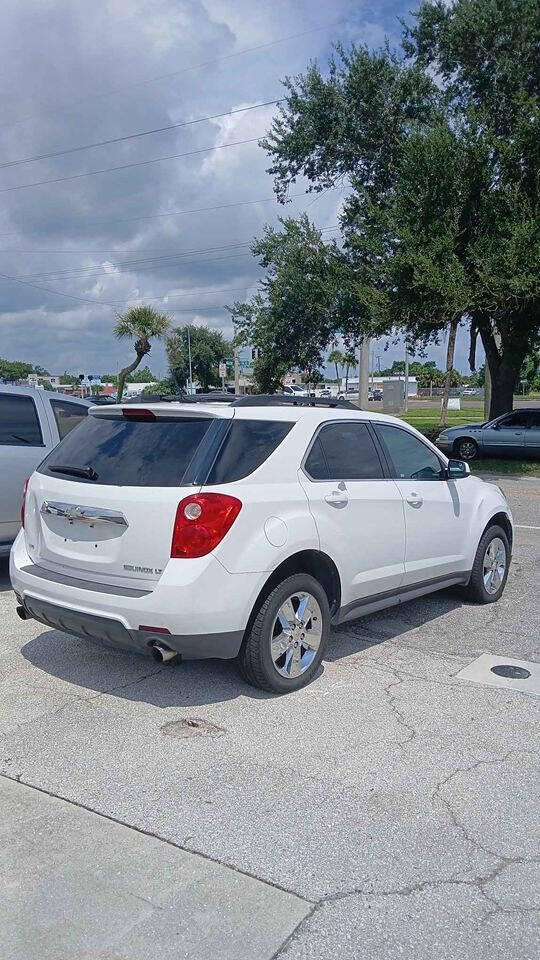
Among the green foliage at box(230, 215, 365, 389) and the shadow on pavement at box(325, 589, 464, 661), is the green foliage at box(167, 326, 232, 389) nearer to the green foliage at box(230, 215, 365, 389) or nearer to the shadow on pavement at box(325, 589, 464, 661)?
the green foliage at box(230, 215, 365, 389)

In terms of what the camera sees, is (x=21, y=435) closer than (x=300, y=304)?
Yes

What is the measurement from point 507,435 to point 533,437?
2.26 feet

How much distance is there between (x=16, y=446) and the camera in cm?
728

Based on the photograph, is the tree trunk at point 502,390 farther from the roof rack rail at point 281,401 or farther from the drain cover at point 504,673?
the drain cover at point 504,673

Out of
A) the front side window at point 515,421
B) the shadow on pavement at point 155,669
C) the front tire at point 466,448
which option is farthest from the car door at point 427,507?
the front tire at point 466,448

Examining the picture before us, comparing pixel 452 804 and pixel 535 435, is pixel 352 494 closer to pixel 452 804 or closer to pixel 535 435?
pixel 452 804

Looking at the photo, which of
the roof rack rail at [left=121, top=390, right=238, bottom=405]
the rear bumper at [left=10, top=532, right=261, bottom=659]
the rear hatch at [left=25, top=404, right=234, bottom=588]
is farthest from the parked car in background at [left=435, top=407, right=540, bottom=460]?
the rear bumper at [left=10, top=532, right=261, bottom=659]

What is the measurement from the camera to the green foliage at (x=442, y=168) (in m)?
16.2

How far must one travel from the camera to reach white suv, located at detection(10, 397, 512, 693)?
4195 mm

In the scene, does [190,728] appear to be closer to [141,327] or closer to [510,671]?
[510,671]

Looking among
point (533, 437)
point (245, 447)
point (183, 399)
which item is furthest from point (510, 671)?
point (533, 437)

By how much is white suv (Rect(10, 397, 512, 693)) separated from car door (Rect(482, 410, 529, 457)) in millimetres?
15628

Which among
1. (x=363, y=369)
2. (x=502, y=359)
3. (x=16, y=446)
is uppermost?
(x=502, y=359)

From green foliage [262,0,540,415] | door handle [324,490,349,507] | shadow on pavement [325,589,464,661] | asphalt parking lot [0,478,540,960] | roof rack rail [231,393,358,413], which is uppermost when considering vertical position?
green foliage [262,0,540,415]
